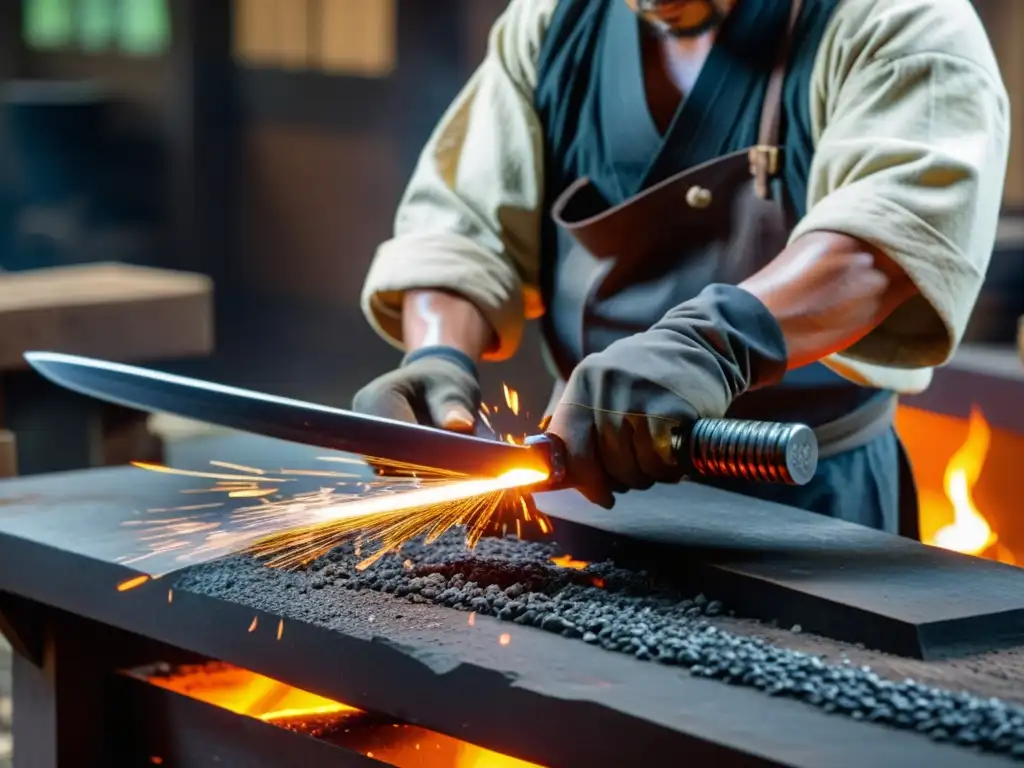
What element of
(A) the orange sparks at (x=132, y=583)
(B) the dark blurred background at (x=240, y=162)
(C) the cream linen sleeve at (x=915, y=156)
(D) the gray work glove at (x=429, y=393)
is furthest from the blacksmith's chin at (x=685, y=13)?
(B) the dark blurred background at (x=240, y=162)

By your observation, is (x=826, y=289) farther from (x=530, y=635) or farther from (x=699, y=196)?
(x=530, y=635)

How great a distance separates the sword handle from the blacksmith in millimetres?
26

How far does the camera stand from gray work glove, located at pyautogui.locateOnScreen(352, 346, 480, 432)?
166 centimetres

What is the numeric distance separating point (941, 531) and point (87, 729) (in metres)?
1.49

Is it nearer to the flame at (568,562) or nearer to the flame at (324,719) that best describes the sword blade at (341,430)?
the flame at (568,562)

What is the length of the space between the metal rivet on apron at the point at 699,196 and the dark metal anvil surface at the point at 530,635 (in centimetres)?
32

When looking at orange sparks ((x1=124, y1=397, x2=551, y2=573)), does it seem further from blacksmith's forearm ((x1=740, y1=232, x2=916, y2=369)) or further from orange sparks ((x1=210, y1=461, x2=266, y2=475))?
blacksmith's forearm ((x1=740, y1=232, x2=916, y2=369))

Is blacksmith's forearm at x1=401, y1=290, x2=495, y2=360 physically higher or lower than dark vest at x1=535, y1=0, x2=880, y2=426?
lower

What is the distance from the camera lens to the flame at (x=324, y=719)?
4.64 ft

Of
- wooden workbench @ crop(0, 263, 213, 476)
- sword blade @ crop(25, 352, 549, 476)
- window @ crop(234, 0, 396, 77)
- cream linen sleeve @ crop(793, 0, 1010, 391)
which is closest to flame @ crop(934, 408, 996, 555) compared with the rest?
cream linen sleeve @ crop(793, 0, 1010, 391)

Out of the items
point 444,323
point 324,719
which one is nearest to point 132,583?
point 324,719

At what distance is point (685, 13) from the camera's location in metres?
Result: 1.79

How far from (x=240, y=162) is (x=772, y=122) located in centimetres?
406

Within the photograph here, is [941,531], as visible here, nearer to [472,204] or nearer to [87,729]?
[472,204]
